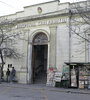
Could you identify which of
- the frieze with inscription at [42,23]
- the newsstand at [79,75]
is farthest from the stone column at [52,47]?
the newsstand at [79,75]

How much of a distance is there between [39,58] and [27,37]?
509cm

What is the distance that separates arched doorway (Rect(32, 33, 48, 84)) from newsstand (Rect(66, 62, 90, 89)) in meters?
4.75

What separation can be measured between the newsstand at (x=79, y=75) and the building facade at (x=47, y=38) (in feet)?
3.60

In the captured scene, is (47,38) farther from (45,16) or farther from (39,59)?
(39,59)

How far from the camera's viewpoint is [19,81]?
2031 cm

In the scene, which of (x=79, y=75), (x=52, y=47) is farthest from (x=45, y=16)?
(x=79, y=75)

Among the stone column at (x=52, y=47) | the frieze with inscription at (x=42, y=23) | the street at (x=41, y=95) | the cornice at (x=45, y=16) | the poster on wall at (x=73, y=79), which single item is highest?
the cornice at (x=45, y=16)

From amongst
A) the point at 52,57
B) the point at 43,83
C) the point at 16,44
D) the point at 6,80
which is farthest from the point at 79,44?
the point at 6,80

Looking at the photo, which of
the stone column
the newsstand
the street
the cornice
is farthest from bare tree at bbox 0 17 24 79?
the newsstand

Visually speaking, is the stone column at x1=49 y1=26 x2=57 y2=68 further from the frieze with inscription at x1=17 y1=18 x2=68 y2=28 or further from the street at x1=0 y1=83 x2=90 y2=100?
the street at x1=0 y1=83 x2=90 y2=100

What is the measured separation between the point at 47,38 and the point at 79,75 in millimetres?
6217

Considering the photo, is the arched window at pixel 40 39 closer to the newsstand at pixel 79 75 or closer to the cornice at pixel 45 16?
the cornice at pixel 45 16

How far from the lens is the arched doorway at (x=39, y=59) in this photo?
2050 centimetres

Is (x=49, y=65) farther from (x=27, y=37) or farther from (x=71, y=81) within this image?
(x=27, y=37)
